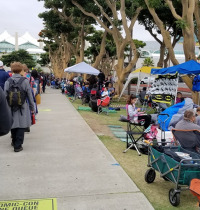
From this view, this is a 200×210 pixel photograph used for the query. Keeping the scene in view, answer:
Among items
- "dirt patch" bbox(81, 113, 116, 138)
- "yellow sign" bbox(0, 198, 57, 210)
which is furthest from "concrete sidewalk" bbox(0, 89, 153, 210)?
"dirt patch" bbox(81, 113, 116, 138)

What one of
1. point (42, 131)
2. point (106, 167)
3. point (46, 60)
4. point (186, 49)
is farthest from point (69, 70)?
point (46, 60)

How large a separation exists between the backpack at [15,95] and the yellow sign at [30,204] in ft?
8.15

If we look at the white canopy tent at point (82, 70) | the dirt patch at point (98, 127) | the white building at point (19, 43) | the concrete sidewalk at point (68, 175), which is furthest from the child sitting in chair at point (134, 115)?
the white building at point (19, 43)

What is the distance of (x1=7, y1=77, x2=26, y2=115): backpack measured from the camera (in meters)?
6.09

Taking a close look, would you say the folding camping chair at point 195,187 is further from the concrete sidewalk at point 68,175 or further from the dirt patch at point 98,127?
the dirt patch at point 98,127

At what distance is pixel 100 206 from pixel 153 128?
361cm

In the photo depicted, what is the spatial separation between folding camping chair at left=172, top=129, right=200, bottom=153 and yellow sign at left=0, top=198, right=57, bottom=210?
2343 millimetres

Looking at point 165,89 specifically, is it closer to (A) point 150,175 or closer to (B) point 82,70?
(A) point 150,175

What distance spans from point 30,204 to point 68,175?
3.72ft

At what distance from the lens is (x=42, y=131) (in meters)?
8.60

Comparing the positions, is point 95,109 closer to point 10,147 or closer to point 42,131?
point 42,131

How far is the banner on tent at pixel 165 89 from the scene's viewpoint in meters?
11.2

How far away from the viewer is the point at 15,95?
6.10 m

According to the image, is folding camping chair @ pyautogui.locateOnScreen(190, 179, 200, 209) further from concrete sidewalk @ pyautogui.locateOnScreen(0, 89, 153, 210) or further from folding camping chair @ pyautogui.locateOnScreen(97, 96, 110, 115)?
folding camping chair @ pyautogui.locateOnScreen(97, 96, 110, 115)
